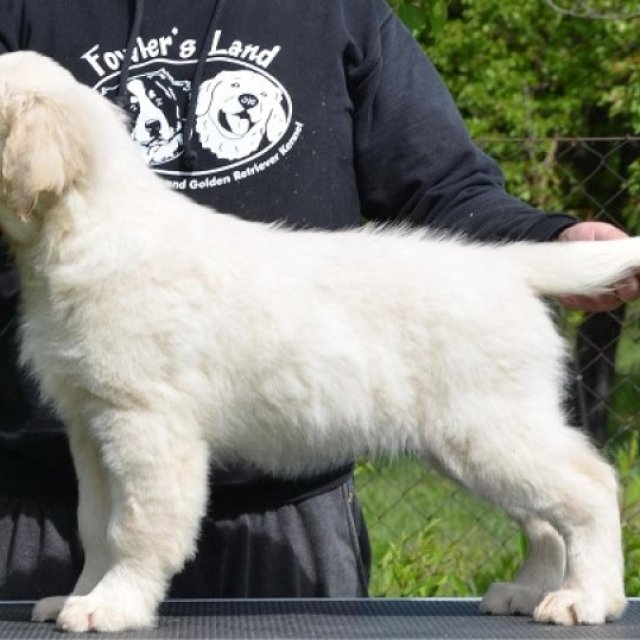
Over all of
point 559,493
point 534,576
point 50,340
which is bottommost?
point 534,576

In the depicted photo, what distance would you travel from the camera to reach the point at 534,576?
3557 mm

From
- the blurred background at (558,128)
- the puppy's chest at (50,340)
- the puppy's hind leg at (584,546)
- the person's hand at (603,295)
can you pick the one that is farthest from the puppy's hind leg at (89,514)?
the blurred background at (558,128)

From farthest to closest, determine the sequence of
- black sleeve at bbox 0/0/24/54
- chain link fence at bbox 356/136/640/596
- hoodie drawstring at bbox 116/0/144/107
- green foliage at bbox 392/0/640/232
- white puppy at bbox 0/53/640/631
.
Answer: green foliage at bbox 392/0/640/232, chain link fence at bbox 356/136/640/596, black sleeve at bbox 0/0/24/54, hoodie drawstring at bbox 116/0/144/107, white puppy at bbox 0/53/640/631

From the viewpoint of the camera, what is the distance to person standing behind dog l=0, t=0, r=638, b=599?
3.98 m

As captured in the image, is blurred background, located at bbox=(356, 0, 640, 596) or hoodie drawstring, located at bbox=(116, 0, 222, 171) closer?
hoodie drawstring, located at bbox=(116, 0, 222, 171)

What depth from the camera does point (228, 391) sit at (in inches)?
129

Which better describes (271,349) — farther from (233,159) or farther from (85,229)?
(233,159)

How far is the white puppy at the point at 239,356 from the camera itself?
321 centimetres

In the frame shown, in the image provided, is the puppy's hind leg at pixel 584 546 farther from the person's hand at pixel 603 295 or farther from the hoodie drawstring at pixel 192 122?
the hoodie drawstring at pixel 192 122

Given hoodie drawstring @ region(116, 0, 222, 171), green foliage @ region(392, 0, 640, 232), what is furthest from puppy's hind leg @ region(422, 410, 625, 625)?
green foliage @ region(392, 0, 640, 232)

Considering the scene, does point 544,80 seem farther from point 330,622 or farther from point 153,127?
point 330,622

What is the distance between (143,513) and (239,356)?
397 millimetres

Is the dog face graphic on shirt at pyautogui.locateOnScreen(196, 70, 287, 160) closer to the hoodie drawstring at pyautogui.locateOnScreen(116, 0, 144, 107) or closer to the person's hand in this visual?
the hoodie drawstring at pyautogui.locateOnScreen(116, 0, 144, 107)

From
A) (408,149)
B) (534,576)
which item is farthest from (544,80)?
(534,576)
